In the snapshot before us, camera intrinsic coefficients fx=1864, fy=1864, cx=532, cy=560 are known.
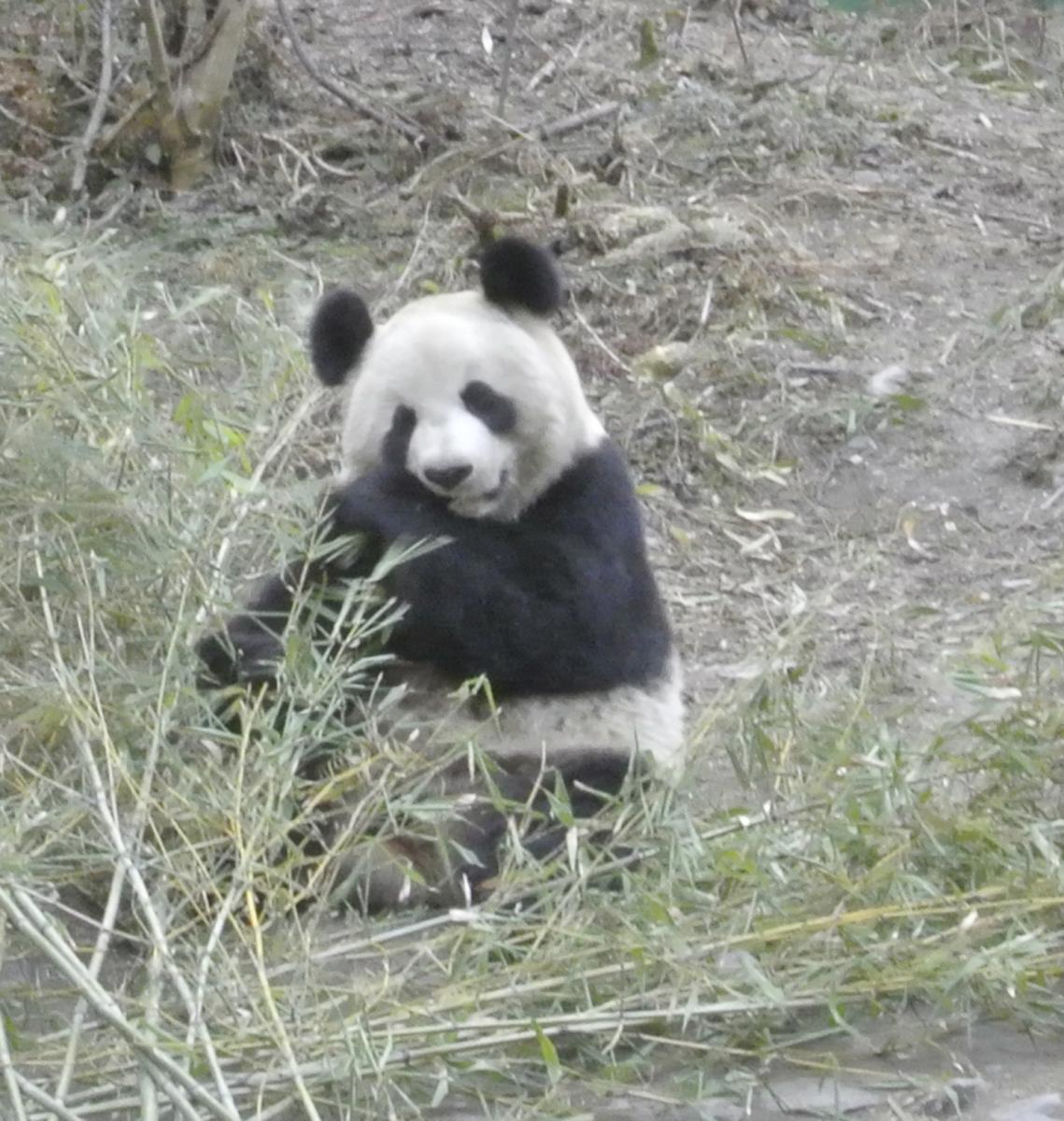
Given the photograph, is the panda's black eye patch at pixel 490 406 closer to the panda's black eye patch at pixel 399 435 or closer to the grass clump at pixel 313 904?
the panda's black eye patch at pixel 399 435

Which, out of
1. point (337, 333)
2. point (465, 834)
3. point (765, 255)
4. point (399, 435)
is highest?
point (337, 333)

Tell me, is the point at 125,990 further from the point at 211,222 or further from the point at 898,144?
the point at 898,144

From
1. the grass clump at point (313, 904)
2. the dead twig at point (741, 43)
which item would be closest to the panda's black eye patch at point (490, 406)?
the grass clump at point (313, 904)

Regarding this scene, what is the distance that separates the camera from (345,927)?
322 cm

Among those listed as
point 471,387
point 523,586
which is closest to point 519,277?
point 471,387

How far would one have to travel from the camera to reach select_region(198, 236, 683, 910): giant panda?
3.55 metres

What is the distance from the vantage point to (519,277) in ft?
12.5

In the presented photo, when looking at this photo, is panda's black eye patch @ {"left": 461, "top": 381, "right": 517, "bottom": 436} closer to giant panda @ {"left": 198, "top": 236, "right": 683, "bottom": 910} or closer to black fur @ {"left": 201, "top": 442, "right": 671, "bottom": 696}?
giant panda @ {"left": 198, "top": 236, "right": 683, "bottom": 910}

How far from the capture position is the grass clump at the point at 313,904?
251 centimetres

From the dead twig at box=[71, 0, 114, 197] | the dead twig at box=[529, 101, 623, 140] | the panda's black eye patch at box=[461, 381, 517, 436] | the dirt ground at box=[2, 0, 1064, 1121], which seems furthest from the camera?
the dead twig at box=[529, 101, 623, 140]

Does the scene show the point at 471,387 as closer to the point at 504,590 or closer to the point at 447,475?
the point at 447,475

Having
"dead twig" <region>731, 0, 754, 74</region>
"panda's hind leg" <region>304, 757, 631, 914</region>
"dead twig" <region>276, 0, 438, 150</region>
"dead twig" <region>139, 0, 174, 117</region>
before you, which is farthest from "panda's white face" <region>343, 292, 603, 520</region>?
"dead twig" <region>731, 0, 754, 74</region>

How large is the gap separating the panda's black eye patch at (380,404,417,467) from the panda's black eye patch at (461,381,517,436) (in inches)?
4.6

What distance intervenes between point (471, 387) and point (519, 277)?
28cm
